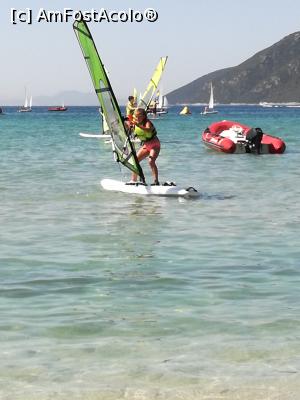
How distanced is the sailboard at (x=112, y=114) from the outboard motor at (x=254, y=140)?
576 inches

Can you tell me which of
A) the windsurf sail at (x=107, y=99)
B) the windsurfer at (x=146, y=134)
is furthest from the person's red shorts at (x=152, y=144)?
the windsurf sail at (x=107, y=99)

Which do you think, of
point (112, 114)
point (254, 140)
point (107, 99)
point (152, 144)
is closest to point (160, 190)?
point (152, 144)

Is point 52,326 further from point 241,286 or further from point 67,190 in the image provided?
point 67,190

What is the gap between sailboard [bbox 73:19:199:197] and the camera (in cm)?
1517

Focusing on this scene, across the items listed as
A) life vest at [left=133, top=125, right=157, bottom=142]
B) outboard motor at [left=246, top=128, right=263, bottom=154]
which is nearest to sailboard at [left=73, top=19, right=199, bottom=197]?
life vest at [left=133, top=125, right=157, bottom=142]

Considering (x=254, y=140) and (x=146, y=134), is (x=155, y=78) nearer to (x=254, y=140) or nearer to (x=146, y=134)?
(x=254, y=140)

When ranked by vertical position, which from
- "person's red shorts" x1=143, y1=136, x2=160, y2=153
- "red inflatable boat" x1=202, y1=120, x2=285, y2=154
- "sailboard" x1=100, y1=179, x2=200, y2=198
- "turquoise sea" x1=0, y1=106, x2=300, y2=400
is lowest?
"red inflatable boat" x1=202, y1=120, x2=285, y2=154

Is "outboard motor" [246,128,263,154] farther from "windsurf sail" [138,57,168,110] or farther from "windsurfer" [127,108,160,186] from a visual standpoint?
"windsurfer" [127,108,160,186]

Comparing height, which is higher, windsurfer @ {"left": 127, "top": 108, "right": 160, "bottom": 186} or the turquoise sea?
windsurfer @ {"left": 127, "top": 108, "right": 160, "bottom": 186}

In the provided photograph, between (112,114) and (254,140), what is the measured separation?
1573 centimetres

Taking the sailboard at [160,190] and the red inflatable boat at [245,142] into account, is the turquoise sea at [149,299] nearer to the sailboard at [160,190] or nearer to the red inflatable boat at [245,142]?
the sailboard at [160,190]

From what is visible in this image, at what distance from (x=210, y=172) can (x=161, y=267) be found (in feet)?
→ 46.3

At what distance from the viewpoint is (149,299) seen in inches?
295

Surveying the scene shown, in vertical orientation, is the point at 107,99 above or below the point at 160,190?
above
